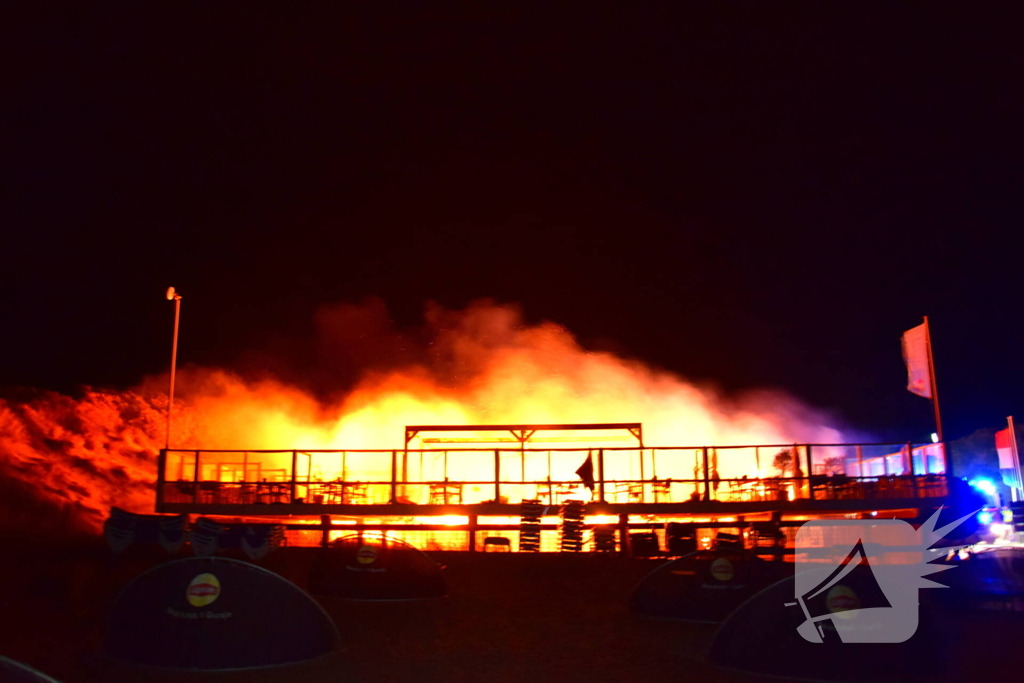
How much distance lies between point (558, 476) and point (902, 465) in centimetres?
903

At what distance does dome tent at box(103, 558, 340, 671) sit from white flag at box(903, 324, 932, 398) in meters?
17.5

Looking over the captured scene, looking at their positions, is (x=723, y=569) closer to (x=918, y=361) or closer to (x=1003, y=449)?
(x=918, y=361)

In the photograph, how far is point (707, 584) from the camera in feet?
29.2

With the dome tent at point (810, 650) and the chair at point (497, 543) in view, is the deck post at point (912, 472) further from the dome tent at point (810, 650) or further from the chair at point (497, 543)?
the dome tent at point (810, 650)

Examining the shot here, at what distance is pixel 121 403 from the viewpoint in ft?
107

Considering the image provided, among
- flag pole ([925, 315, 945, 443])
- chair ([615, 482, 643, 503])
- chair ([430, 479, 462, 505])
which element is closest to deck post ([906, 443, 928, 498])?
flag pole ([925, 315, 945, 443])

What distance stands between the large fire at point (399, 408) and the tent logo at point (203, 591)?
69.5ft

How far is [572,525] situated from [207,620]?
11.8 meters

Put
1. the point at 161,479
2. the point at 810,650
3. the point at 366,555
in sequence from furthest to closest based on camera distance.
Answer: the point at 161,479
the point at 366,555
the point at 810,650

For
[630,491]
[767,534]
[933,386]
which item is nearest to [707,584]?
[767,534]

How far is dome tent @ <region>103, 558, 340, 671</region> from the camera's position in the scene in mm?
6359

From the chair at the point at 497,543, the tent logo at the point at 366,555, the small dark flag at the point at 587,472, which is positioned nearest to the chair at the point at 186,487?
the chair at the point at 497,543

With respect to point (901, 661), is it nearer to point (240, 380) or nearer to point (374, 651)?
point (374, 651)

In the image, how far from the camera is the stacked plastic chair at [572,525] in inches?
678
